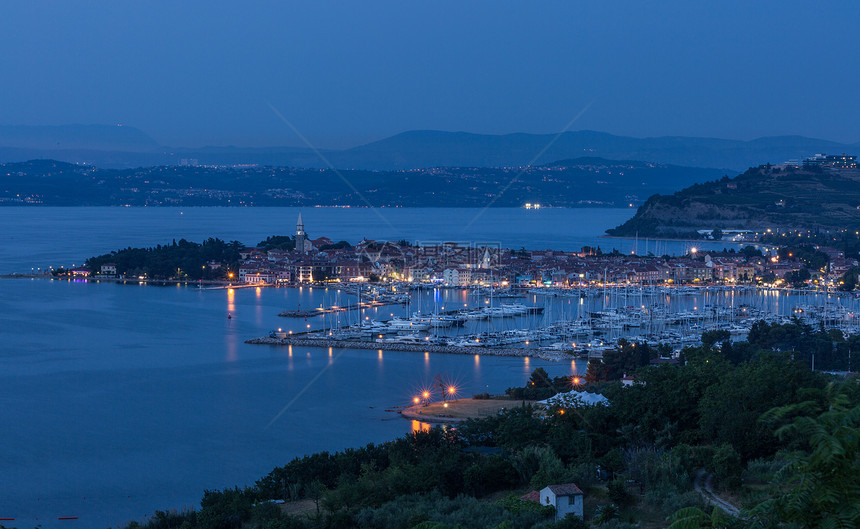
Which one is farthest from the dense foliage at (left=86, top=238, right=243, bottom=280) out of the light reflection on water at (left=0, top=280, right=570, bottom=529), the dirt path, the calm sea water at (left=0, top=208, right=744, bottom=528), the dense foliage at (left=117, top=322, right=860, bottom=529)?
the dirt path

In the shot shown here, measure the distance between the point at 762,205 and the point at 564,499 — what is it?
120 ft

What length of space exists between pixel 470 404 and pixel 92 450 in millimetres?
3811

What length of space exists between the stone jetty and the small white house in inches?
321

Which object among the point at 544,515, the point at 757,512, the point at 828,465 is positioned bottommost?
the point at 544,515

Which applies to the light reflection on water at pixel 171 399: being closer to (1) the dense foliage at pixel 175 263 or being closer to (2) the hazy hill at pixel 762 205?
(1) the dense foliage at pixel 175 263

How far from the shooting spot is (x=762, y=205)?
38.8 meters

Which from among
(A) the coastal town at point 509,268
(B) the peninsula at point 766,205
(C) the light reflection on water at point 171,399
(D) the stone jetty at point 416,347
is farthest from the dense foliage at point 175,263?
(B) the peninsula at point 766,205

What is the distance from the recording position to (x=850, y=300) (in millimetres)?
19703

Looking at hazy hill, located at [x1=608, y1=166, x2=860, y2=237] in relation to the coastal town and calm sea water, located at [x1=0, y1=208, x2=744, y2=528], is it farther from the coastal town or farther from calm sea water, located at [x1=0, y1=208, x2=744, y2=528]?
calm sea water, located at [x1=0, y1=208, x2=744, y2=528]

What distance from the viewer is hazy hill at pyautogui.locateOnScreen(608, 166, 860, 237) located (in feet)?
120

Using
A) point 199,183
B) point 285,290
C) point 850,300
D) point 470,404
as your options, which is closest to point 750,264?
point 850,300

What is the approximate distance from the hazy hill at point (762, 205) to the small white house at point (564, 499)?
107ft

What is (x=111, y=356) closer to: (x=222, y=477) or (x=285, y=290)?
(x=222, y=477)

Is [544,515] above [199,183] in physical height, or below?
below
